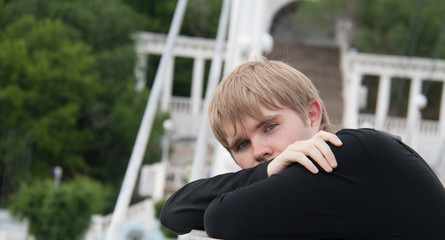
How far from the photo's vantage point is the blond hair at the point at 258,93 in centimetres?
142

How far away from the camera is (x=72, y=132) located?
20.0m

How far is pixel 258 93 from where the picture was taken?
1.42 metres

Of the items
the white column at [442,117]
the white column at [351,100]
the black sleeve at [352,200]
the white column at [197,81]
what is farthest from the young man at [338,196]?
the white column at [197,81]

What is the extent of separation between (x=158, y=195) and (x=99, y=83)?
4.27m

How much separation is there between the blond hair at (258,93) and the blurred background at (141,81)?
15.1 m

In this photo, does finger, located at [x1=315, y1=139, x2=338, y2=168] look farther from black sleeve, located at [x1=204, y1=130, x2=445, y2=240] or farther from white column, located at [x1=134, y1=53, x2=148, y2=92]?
white column, located at [x1=134, y1=53, x2=148, y2=92]

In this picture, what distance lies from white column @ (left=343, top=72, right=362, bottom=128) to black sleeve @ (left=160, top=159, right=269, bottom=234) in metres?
18.7

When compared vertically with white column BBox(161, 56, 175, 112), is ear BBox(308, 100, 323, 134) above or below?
above

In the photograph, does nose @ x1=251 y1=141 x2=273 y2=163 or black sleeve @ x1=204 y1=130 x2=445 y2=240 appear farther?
nose @ x1=251 y1=141 x2=273 y2=163

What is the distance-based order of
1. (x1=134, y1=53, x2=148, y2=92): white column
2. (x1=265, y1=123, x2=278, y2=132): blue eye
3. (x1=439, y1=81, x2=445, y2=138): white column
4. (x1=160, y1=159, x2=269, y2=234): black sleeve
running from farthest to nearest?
(x1=439, y1=81, x2=445, y2=138): white column → (x1=134, y1=53, x2=148, y2=92): white column → (x1=265, y1=123, x2=278, y2=132): blue eye → (x1=160, y1=159, x2=269, y2=234): black sleeve

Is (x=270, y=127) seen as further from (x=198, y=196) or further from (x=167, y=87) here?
(x=167, y=87)

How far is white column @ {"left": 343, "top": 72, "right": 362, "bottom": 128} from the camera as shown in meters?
20.5

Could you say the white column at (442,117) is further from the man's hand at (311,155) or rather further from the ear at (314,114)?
the man's hand at (311,155)

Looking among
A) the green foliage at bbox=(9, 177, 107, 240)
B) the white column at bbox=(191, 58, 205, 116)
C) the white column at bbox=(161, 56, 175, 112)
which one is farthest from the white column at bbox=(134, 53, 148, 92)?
the green foliage at bbox=(9, 177, 107, 240)
